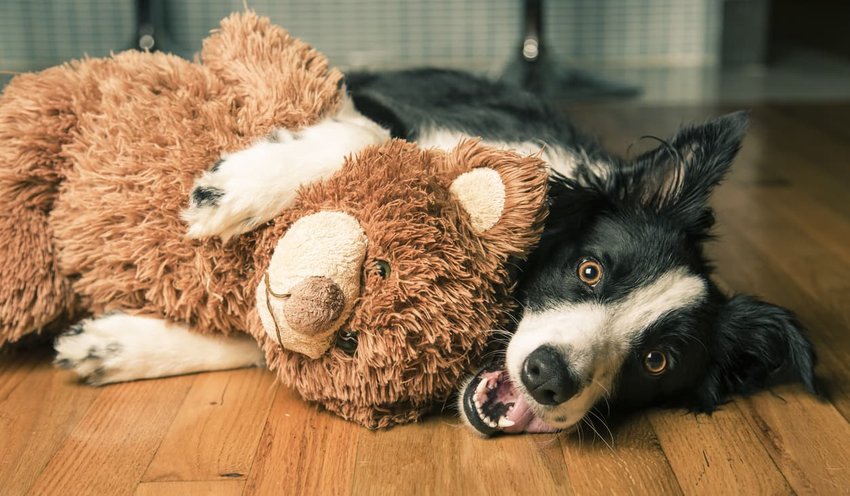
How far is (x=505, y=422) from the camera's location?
1.73 meters

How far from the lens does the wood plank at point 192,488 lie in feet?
4.99

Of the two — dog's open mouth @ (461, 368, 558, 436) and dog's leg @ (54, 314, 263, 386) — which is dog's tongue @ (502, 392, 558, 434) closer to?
dog's open mouth @ (461, 368, 558, 436)

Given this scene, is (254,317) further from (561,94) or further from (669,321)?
(561,94)

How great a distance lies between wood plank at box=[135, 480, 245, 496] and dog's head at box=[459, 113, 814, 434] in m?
0.46

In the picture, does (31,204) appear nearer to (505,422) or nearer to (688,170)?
(505,422)

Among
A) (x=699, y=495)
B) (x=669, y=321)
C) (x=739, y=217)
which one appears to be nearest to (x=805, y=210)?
(x=739, y=217)

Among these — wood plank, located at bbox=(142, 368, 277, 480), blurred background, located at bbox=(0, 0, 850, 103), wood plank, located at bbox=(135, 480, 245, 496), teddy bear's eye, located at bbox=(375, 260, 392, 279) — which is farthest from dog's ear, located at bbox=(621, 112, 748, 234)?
blurred background, located at bbox=(0, 0, 850, 103)

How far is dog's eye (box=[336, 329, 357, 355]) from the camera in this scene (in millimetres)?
1620

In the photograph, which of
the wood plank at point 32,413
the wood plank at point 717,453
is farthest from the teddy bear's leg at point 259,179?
the wood plank at point 717,453

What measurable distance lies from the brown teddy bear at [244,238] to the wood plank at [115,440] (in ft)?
0.18

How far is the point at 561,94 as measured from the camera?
16.5 feet

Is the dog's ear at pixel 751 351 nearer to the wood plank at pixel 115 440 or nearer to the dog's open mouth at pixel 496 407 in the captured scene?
the dog's open mouth at pixel 496 407

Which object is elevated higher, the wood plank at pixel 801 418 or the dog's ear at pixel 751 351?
the dog's ear at pixel 751 351

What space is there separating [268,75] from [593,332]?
820mm
